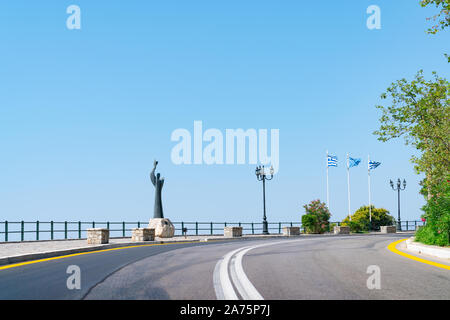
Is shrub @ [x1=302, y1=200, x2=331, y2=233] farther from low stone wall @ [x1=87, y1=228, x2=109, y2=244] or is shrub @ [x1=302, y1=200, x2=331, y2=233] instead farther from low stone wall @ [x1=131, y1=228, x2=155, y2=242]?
low stone wall @ [x1=87, y1=228, x2=109, y2=244]

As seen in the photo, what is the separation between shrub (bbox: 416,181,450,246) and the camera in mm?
15484

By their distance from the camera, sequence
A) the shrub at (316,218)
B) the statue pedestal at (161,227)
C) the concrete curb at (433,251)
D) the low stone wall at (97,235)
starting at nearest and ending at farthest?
the concrete curb at (433,251), the low stone wall at (97,235), the statue pedestal at (161,227), the shrub at (316,218)

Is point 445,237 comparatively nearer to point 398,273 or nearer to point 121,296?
point 398,273

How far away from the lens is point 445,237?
15.6 m

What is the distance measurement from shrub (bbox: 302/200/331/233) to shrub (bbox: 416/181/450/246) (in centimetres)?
3072

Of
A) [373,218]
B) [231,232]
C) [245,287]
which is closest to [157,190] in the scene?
[231,232]

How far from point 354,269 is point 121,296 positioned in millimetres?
5500

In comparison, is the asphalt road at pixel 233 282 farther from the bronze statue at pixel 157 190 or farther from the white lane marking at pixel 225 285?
the bronze statue at pixel 157 190

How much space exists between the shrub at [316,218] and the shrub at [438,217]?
30.7 m

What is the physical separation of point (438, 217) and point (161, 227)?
20.3m

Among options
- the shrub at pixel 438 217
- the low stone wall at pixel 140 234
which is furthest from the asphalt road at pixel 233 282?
the low stone wall at pixel 140 234

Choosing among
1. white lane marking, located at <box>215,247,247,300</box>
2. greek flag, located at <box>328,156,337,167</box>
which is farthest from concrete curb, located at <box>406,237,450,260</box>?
greek flag, located at <box>328,156,337,167</box>

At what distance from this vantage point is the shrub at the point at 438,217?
610 inches
